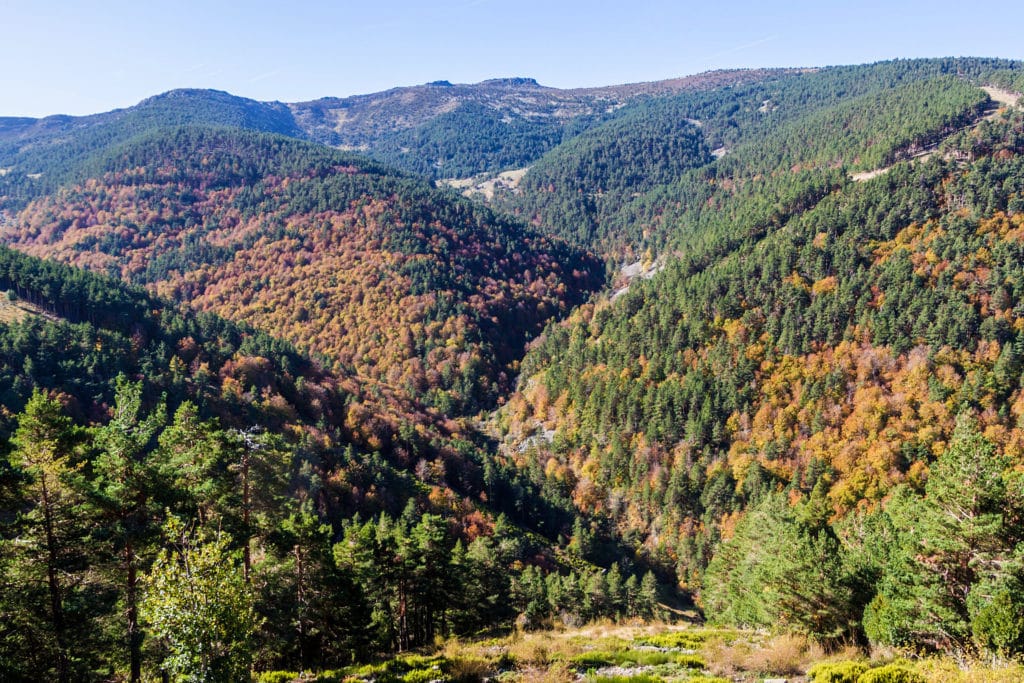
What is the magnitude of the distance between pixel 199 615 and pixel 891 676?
22.1 m

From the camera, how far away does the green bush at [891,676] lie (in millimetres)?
16453

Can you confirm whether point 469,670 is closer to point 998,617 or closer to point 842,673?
point 842,673

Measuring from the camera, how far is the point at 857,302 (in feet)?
400

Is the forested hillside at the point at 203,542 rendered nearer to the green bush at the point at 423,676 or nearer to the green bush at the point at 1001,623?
the green bush at the point at 423,676

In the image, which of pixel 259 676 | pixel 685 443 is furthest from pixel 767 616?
pixel 685 443

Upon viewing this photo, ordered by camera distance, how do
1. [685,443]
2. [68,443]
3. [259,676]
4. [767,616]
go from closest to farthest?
[68,443]
[259,676]
[767,616]
[685,443]

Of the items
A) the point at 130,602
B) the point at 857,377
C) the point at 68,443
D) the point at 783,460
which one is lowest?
the point at 783,460

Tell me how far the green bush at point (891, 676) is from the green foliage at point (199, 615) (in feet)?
67.5

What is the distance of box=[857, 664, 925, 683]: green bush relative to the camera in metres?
16.5

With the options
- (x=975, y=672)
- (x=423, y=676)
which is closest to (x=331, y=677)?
(x=423, y=676)

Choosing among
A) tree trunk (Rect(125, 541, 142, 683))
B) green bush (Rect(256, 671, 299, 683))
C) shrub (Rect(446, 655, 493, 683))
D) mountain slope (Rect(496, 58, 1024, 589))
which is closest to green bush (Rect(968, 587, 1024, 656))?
shrub (Rect(446, 655, 493, 683))

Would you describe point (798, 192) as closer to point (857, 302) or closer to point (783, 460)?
point (857, 302)

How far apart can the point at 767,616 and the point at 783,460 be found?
8664 cm

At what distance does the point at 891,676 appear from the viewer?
54.6 feet
